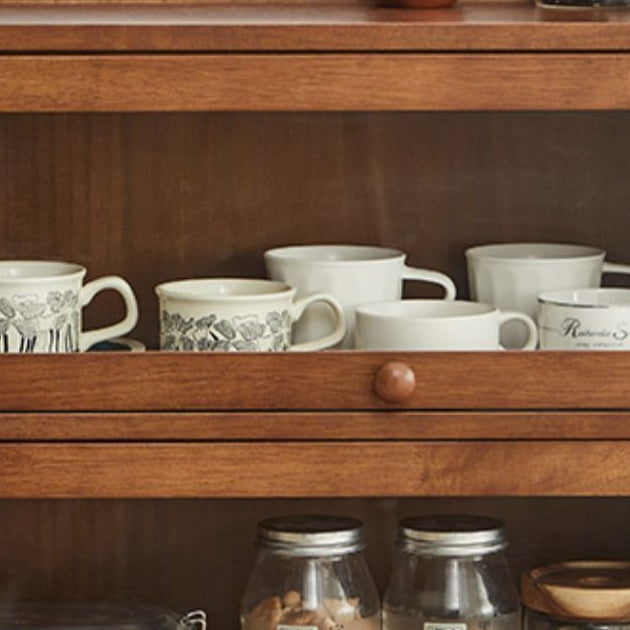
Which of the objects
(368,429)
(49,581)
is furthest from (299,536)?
(49,581)

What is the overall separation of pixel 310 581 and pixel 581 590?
190 mm

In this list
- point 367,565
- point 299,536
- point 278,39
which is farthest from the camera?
point 367,565

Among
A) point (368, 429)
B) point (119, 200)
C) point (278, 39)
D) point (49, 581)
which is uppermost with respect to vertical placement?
point (278, 39)

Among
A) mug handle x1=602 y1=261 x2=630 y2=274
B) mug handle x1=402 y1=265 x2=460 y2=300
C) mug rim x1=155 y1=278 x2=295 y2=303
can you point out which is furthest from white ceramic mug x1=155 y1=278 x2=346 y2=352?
mug handle x1=602 y1=261 x2=630 y2=274

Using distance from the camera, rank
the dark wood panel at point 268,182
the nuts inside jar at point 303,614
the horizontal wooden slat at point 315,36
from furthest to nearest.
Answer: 1. the dark wood panel at point 268,182
2. the nuts inside jar at point 303,614
3. the horizontal wooden slat at point 315,36

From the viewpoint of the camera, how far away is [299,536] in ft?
4.08

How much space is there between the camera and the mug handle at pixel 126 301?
1.24 m

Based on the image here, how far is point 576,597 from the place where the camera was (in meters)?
1.24

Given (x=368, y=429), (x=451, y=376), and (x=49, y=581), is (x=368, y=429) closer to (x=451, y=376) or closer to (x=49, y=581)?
(x=451, y=376)

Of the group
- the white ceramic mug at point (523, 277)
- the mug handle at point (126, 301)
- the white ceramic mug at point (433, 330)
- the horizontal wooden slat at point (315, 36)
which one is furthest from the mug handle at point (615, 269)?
the mug handle at point (126, 301)

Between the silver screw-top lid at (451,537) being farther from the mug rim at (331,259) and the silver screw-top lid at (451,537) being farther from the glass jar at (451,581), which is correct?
the mug rim at (331,259)

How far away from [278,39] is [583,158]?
32 centimetres

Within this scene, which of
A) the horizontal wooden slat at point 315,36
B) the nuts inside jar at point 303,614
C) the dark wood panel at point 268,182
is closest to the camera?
the horizontal wooden slat at point 315,36

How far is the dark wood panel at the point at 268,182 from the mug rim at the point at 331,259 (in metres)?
0.01
